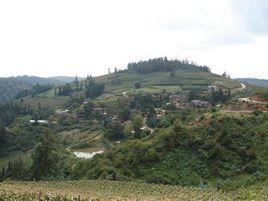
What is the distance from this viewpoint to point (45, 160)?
80438 millimetres

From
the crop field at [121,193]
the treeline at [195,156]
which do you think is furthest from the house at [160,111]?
the crop field at [121,193]

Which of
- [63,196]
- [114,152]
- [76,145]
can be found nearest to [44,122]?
[76,145]

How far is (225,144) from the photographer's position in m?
73.8

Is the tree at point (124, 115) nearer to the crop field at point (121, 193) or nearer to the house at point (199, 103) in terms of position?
the house at point (199, 103)

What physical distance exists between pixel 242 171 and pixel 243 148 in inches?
195

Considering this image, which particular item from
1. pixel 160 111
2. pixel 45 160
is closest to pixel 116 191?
pixel 45 160

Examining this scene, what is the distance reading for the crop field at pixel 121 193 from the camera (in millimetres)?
47419

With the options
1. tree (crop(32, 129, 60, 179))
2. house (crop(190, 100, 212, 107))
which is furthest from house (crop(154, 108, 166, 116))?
tree (crop(32, 129, 60, 179))

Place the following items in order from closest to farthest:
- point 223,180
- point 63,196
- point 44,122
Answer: point 63,196
point 223,180
point 44,122

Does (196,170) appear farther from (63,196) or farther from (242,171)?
(63,196)

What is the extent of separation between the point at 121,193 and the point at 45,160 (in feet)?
97.9

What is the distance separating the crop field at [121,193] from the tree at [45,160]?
16366 millimetres

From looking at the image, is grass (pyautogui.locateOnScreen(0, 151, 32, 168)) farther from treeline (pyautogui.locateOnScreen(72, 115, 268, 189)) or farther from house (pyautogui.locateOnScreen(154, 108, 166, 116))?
treeline (pyautogui.locateOnScreen(72, 115, 268, 189))

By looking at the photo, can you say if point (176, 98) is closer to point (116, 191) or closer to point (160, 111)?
point (160, 111)
